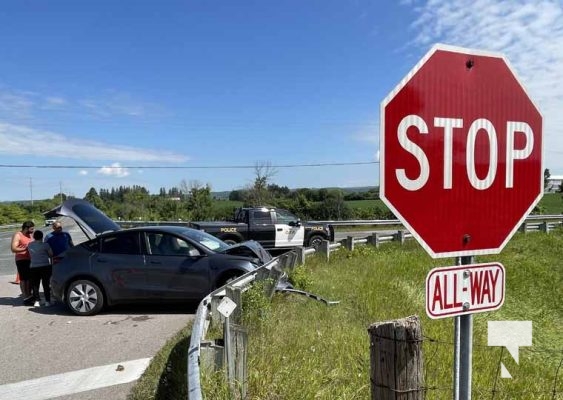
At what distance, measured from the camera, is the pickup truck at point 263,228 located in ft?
62.6

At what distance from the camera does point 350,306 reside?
7652 mm

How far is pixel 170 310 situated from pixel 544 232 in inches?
870

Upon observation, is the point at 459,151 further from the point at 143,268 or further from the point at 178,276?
the point at 143,268

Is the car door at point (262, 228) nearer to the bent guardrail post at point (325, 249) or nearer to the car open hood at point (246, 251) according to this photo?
the bent guardrail post at point (325, 249)

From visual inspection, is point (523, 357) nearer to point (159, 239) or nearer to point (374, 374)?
point (374, 374)

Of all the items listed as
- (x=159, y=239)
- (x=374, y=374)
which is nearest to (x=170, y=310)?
(x=159, y=239)

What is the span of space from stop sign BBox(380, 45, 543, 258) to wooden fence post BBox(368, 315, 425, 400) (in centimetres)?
37

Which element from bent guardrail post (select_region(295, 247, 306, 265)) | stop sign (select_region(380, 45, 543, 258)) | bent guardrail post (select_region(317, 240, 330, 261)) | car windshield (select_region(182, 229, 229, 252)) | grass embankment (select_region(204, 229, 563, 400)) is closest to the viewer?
stop sign (select_region(380, 45, 543, 258))

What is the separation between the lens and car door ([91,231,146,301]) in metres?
8.92

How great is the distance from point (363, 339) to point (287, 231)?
48.4 feet

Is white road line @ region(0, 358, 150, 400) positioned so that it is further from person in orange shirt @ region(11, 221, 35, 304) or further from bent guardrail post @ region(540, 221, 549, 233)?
bent guardrail post @ region(540, 221, 549, 233)

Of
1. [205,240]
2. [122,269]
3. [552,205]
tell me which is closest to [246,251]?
[205,240]

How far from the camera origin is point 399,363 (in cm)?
202

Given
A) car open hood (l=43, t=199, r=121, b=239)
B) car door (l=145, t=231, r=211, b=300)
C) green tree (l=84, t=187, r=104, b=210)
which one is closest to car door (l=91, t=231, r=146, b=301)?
car door (l=145, t=231, r=211, b=300)
